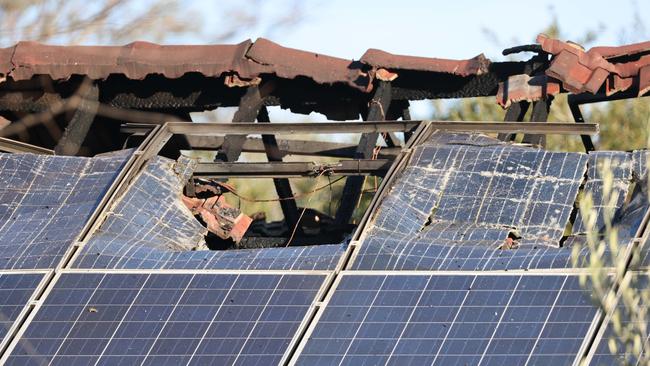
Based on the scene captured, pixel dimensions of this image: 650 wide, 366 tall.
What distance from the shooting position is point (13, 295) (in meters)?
11.6

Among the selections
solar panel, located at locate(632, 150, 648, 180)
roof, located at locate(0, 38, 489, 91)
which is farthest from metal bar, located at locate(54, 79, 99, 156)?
solar panel, located at locate(632, 150, 648, 180)

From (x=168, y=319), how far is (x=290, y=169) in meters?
3.05

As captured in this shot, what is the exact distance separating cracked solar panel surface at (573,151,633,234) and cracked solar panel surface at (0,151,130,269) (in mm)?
4697

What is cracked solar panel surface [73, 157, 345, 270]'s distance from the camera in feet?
38.0

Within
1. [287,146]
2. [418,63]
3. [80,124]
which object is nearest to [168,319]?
[80,124]

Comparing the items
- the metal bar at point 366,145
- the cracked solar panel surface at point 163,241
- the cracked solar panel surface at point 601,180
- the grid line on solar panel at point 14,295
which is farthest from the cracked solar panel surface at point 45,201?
the cracked solar panel surface at point 601,180

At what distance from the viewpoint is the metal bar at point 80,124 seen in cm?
1515

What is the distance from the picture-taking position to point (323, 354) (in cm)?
1050

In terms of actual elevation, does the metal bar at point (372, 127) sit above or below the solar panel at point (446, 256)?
above

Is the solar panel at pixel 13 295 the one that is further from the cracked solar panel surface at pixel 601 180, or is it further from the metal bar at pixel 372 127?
the cracked solar panel surface at pixel 601 180

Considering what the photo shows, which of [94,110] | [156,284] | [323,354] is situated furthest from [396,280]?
[94,110]

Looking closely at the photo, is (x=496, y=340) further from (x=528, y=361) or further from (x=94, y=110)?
(x=94, y=110)

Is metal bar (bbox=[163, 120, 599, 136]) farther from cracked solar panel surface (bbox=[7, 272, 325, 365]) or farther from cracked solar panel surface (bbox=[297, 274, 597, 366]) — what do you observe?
cracked solar panel surface (bbox=[297, 274, 597, 366])

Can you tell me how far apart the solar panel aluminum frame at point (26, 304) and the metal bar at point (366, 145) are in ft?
12.4
